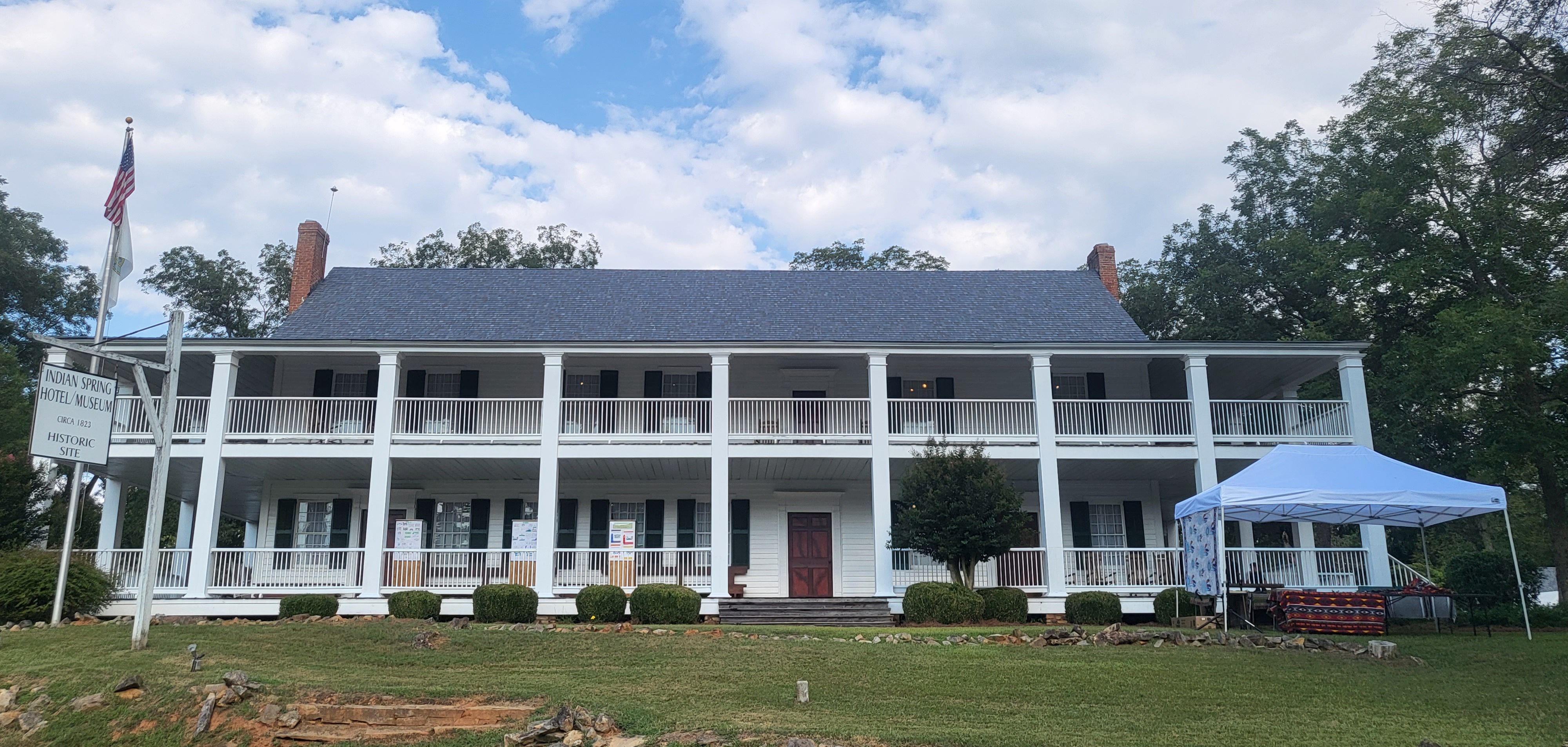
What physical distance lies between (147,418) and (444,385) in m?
5.91

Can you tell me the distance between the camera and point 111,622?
17.5 m

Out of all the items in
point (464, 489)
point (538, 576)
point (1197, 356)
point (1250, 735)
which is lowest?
point (1250, 735)

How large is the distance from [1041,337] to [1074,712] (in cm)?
1477

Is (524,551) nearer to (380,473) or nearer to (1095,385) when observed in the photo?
(380,473)

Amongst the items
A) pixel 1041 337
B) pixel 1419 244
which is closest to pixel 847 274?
pixel 1041 337

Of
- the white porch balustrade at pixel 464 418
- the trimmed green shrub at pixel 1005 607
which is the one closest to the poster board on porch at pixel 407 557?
the white porch balustrade at pixel 464 418

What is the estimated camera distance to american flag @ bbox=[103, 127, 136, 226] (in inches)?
663

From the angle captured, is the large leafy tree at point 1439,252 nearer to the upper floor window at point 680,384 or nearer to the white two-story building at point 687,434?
the white two-story building at point 687,434

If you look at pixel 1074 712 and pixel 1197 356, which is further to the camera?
pixel 1197 356

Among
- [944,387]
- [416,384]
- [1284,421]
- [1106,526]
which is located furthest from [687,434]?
[1284,421]

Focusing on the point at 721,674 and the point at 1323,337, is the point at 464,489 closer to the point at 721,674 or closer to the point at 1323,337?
the point at 721,674

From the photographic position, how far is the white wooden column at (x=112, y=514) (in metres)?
21.1

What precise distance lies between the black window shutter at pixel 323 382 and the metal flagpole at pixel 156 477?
29.8ft

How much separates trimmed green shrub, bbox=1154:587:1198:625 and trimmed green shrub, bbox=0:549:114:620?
19071 mm
